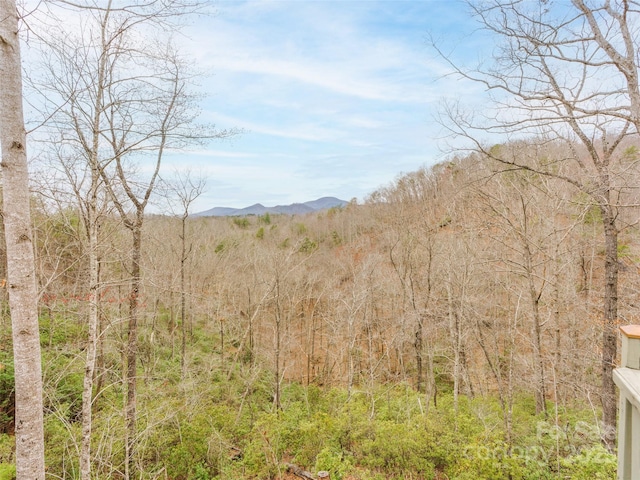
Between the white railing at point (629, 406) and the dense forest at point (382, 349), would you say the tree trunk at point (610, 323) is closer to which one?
the dense forest at point (382, 349)

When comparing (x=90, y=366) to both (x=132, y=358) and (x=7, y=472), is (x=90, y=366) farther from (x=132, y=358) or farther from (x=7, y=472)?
(x=7, y=472)

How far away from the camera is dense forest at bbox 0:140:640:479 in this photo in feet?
18.9

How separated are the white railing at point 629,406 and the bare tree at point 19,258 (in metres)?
3.67

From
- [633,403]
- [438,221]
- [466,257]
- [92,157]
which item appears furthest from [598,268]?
[92,157]

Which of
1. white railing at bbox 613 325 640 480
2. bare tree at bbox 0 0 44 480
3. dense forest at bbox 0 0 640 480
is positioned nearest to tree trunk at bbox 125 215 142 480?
dense forest at bbox 0 0 640 480

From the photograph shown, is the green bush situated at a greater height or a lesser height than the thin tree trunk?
lesser

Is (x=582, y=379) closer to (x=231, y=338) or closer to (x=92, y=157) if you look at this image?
(x=92, y=157)

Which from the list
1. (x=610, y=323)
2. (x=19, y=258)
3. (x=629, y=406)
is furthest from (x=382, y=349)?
(x=19, y=258)

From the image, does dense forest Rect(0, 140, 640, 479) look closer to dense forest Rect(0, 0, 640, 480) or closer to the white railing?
dense forest Rect(0, 0, 640, 480)

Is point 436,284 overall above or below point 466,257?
below

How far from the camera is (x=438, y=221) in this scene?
1486 centimetres

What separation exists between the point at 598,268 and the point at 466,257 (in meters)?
9.29

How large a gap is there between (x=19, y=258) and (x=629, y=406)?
399 centimetres

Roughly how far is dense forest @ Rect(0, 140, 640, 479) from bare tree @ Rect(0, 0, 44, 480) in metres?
1.38
